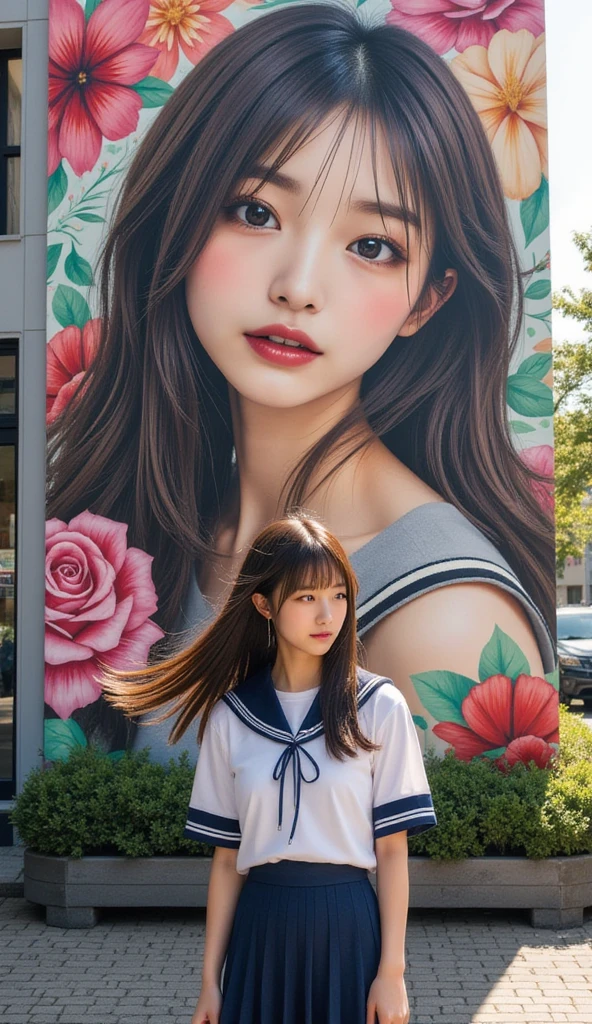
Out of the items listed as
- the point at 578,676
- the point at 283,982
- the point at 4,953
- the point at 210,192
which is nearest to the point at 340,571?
the point at 283,982

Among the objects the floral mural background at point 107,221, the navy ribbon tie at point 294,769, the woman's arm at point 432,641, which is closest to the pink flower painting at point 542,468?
the floral mural background at point 107,221

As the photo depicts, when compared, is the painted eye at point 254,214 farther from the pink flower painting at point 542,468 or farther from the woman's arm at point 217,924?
the woman's arm at point 217,924

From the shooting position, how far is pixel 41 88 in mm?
8492

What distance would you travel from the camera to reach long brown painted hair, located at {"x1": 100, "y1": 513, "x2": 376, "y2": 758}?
283cm

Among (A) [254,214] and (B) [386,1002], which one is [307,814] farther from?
(A) [254,214]

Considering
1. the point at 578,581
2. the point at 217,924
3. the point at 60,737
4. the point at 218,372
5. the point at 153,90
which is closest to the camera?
the point at 217,924

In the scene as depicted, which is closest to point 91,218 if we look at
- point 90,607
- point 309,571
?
point 90,607

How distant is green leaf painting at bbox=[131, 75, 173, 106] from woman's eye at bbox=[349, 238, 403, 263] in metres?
1.89

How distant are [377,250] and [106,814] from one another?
4351 mm

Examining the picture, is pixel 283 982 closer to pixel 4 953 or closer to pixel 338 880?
pixel 338 880

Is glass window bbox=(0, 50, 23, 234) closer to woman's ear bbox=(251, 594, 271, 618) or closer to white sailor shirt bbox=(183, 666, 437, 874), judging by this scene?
woman's ear bbox=(251, 594, 271, 618)

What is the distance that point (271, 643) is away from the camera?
3.14 metres

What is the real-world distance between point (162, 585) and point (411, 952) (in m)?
3.10

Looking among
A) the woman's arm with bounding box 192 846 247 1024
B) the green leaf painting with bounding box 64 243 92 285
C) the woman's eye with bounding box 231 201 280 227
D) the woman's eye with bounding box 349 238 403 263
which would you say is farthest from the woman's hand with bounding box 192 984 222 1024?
the green leaf painting with bounding box 64 243 92 285
